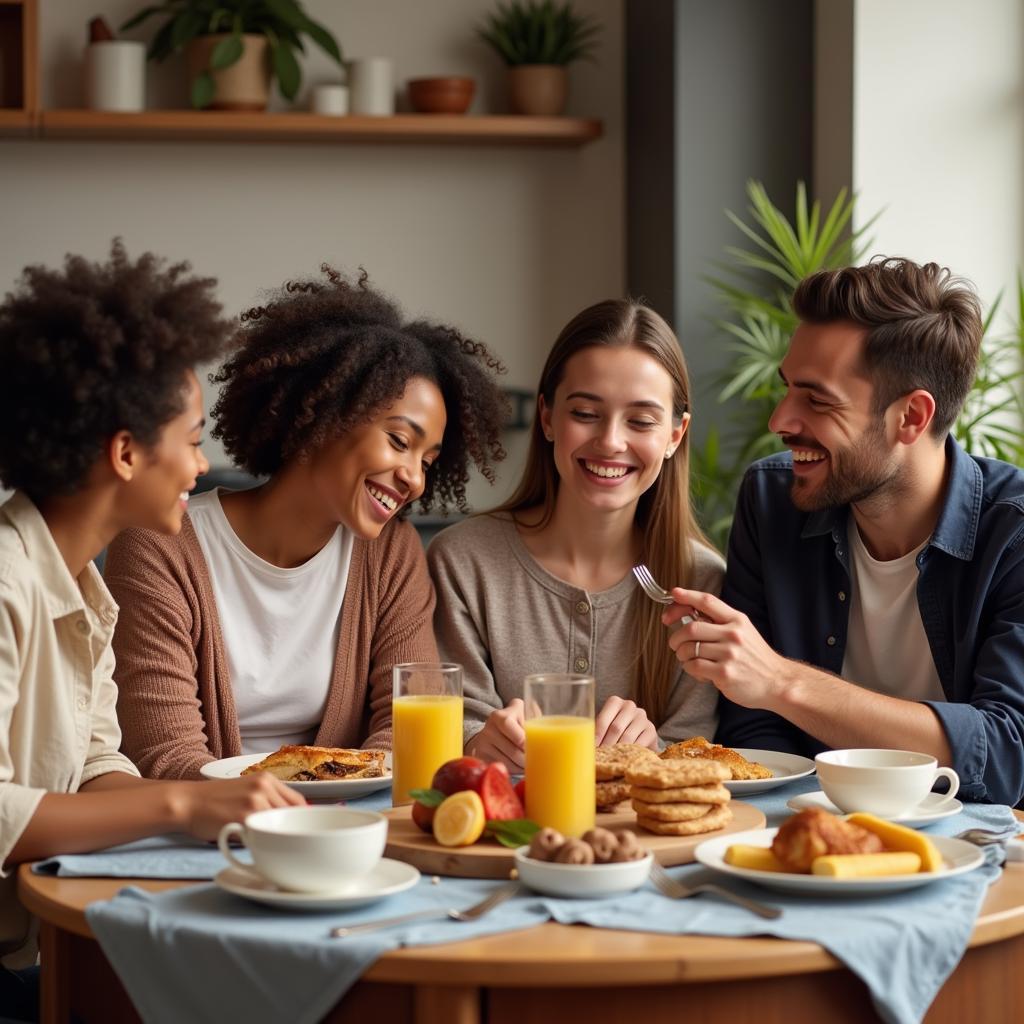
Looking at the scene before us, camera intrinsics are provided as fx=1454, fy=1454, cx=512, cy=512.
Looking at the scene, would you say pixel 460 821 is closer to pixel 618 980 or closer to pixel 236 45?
pixel 618 980

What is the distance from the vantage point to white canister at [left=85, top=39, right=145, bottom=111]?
4.34 metres

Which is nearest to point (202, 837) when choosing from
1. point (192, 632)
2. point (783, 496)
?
point (192, 632)

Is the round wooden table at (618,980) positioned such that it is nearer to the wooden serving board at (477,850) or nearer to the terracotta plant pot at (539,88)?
the wooden serving board at (477,850)

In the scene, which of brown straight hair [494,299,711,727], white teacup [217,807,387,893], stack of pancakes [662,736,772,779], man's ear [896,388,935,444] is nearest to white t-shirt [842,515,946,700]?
man's ear [896,388,935,444]

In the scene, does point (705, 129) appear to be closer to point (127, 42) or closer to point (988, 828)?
point (127, 42)

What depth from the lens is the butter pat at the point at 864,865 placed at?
1.38m

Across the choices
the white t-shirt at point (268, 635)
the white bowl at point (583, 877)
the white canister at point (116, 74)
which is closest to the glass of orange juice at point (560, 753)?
the white bowl at point (583, 877)

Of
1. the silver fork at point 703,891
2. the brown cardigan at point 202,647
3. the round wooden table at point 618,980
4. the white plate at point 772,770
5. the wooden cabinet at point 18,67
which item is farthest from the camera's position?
the wooden cabinet at point 18,67

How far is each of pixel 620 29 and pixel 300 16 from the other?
1.07 m

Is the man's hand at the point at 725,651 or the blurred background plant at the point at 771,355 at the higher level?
the blurred background plant at the point at 771,355

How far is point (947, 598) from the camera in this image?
2266mm

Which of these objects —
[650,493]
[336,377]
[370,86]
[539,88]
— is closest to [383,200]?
[370,86]

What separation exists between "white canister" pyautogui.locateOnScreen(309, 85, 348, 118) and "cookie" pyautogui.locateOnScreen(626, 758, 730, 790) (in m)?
3.26

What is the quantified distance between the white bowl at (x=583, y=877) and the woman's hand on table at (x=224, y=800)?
11.0 inches
